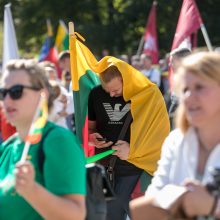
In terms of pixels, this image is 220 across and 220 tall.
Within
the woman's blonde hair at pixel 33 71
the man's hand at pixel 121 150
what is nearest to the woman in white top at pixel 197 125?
the woman's blonde hair at pixel 33 71

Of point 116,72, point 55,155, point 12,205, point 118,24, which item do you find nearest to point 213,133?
point 55,155

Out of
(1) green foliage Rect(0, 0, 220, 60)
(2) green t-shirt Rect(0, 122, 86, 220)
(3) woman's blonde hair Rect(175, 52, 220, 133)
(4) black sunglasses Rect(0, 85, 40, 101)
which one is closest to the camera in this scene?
(3) woman's blonde hair Rect(175, 52, 220, 133)

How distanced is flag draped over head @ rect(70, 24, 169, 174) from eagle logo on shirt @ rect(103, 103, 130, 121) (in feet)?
0.20

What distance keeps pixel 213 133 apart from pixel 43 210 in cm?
78

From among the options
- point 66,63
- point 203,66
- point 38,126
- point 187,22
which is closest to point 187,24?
point 187,22

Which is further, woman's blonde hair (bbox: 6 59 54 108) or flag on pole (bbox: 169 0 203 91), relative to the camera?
flag on pole (bbox: 169 0 203 91)

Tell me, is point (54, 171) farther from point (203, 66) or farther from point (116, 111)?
point (116, 111)

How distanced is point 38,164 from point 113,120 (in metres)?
2.92

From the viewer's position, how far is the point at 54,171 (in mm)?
3068

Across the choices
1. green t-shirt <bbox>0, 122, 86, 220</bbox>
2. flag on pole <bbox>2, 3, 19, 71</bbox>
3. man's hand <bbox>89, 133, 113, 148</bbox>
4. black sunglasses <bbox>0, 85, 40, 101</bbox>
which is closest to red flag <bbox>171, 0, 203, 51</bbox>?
flag on pole <bbox>2, 3, 19, 71</bbox>

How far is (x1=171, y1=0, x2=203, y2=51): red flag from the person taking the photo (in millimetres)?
10094

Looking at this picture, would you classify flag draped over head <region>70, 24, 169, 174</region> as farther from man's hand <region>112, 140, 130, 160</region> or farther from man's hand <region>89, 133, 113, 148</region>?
man's hand <region>89, 133, 113, 148</region>

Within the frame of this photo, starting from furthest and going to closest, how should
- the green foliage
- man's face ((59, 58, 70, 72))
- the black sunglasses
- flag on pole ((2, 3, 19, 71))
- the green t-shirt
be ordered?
the green foliage < man's face ((59, 58, 70, 72)) < flag on pole ((2, 3, 19, 71)) < the black sunglasses < the green t-shirt

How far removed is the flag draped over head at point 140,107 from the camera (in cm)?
602
